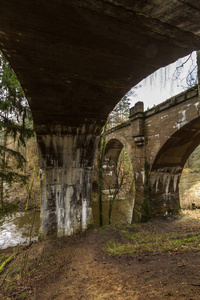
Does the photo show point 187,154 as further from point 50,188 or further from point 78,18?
point 78,18

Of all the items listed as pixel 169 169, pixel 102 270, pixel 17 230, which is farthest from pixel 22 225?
pixel 169 169

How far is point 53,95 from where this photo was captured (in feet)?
7.80

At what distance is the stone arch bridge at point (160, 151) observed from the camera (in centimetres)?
548

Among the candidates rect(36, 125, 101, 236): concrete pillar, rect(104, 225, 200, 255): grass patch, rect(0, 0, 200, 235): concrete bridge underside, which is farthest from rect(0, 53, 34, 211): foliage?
rect(104, 225, 200, 255): grass patch

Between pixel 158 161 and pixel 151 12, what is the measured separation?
19.5 ft

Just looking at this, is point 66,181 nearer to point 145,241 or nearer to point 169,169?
point 145,241

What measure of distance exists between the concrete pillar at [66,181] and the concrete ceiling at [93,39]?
2.49 metres

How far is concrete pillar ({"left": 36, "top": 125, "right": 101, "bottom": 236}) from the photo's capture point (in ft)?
15.2

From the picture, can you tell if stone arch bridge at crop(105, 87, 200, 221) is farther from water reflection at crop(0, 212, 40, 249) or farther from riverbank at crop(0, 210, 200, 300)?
water reflection at crop(0, 212, 40, 249)

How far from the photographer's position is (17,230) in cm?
735

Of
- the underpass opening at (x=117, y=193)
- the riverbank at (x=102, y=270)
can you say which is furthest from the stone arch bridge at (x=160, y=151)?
the riverbank at (x=102, y=270)

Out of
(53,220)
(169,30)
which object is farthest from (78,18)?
(53,220)

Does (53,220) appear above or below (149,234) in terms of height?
above

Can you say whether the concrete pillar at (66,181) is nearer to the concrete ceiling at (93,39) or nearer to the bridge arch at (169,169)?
the concrete ceiling at (93,39)
